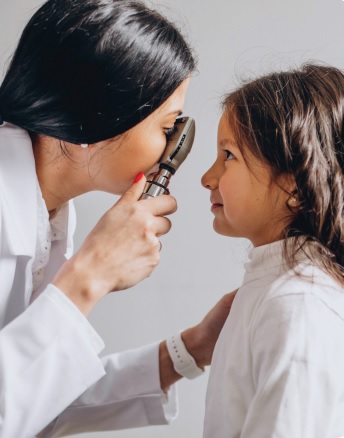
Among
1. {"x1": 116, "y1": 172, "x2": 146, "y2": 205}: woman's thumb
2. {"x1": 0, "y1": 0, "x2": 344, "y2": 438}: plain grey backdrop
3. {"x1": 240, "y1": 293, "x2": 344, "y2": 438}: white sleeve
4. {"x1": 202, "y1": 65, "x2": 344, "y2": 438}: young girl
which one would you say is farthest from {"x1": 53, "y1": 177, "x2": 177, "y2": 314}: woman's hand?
{"x1": 0, "y1": 0, "x2": 344, "y2": 438}: plain grey backdrop

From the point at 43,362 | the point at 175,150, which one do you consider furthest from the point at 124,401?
the point at 175,150

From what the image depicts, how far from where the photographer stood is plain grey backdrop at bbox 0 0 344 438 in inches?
51.3

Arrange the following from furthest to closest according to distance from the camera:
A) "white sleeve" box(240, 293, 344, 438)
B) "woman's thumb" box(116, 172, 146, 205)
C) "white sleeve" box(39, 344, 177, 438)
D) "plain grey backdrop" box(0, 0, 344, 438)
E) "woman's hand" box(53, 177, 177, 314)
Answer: "plain grey backdrop" box(0, 0, 344, 438) < "white sleeve" box(39, 344, 177, 438) < "woman's thumb" box(116, 172, 146, 205) < "woman's hand" box(53, 177, 177, 314) < "white sleeve" box(240, 293, 344, 438)

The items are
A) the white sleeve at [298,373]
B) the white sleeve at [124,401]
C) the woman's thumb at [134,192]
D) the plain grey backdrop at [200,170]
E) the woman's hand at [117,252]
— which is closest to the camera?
the white sleeve at [298,373]

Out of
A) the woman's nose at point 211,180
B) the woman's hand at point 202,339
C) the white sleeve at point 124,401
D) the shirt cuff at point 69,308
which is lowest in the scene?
the white sleeve at point 124,401

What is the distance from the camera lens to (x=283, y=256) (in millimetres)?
836

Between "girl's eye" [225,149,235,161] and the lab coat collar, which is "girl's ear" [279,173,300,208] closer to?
"girl's eye" [225,149,235,161]

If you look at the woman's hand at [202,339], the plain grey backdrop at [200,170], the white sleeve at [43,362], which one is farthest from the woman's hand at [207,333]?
the plain grey backdrop at [200,170]

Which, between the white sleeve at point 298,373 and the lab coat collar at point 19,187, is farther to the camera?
the lab coat collar at point 19,187

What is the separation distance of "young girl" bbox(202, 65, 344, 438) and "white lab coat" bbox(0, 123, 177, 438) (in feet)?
0.61

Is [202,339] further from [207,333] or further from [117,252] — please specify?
[117,252]

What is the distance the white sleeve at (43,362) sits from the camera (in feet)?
2.55

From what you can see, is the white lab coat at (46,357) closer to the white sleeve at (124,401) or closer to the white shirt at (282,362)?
the white sleeve at (124,401)

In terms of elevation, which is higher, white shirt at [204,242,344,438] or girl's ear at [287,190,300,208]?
girl's ear at [287,190,300,208]
